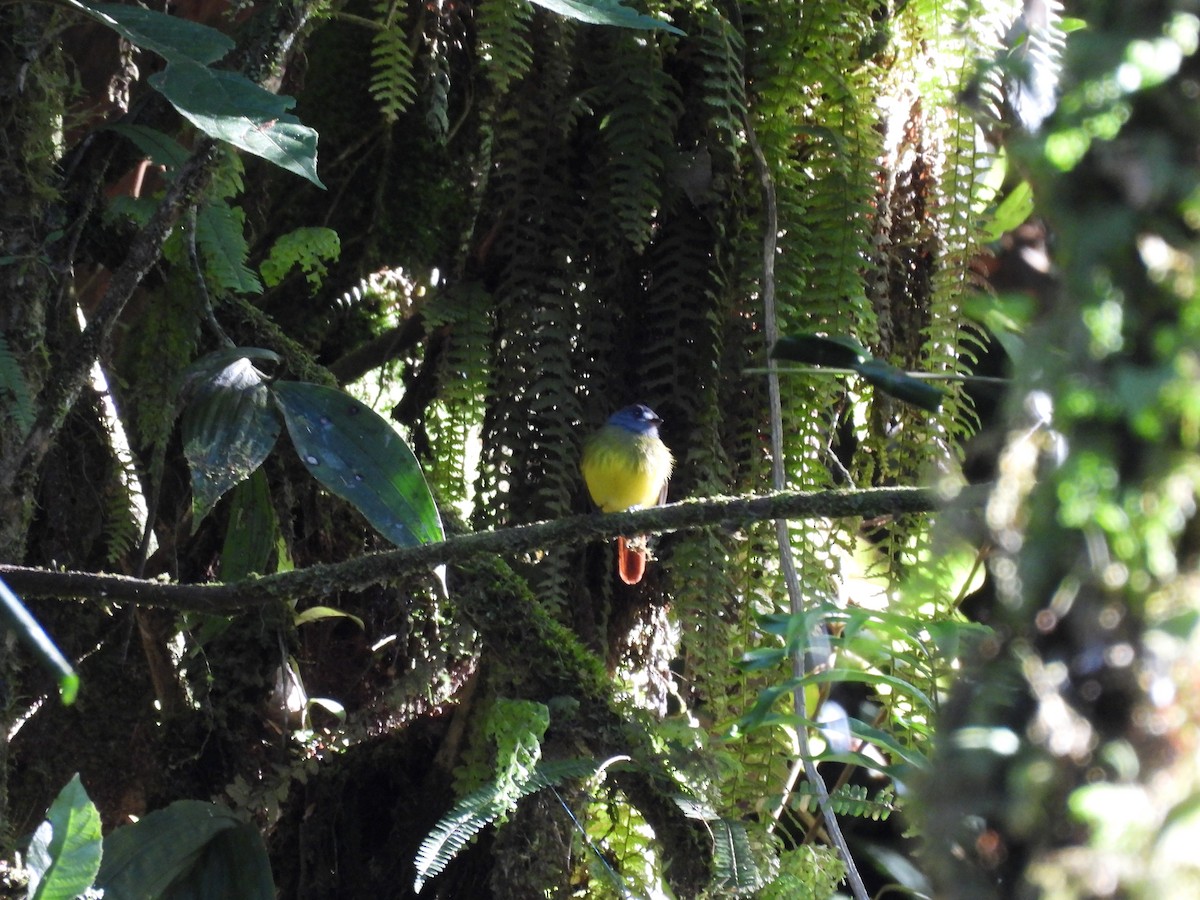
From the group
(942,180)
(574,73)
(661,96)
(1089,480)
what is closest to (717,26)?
(661,96)

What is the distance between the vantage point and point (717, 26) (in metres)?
2.12

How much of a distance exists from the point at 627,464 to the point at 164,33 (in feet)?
4.26

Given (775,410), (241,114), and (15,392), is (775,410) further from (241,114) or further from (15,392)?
(15,392)

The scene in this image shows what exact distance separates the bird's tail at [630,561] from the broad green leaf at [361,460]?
2.49ft

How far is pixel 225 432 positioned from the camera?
1.60 metres

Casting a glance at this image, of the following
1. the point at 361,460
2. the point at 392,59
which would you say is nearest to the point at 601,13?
the point at 361,460

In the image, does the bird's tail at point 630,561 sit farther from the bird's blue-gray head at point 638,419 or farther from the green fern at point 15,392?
the green fern at point 15,392

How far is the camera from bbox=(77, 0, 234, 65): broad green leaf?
157 centimetres

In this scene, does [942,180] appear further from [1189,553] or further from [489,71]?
[1189,553]

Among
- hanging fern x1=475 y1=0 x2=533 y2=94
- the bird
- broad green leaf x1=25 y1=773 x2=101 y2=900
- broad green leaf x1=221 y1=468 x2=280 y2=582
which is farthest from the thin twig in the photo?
broad green leaf x1=25 y1=773 x2=101 y2=900

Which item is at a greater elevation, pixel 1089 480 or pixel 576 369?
pixel 576 369

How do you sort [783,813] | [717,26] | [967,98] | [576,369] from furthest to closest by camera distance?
[783,813] → [576,369] → [717,26] → [967,98]

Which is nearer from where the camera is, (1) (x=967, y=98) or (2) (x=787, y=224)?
(1) (x=967, y=98)

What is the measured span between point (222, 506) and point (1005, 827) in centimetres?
219
